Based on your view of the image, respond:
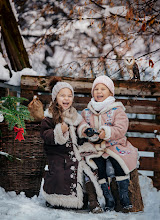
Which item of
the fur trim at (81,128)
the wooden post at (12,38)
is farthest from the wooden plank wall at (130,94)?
the fur trim at (81,128)

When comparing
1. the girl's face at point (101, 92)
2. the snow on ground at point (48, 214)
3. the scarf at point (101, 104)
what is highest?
the girl's face at point (101, 92)

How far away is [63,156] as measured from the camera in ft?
9.09

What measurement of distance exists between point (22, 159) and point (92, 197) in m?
0.99

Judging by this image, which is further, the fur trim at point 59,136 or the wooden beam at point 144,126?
the wooden beam at point 144,126

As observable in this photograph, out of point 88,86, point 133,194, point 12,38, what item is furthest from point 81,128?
point 12,38

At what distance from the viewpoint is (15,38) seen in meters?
4.86

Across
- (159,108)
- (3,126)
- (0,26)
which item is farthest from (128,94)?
(0,26)

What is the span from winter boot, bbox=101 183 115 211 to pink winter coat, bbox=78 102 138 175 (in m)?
0.22

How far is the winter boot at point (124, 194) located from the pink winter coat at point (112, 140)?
0.36 feet

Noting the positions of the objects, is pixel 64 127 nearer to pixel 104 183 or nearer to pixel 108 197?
pixel 104 183

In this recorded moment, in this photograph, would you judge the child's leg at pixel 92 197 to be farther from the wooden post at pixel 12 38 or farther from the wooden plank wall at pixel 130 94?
the wooden post at pixel 12 38

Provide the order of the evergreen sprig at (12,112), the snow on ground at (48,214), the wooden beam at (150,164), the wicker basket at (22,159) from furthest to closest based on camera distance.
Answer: the wooden beam at (150,164) < the wicker basket at (22,159) < the evergreen sprig at (12,112) < the snow on ground at (48,214)

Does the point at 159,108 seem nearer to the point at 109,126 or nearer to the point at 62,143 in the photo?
the point at 109,126

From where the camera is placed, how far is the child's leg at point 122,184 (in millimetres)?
2643
